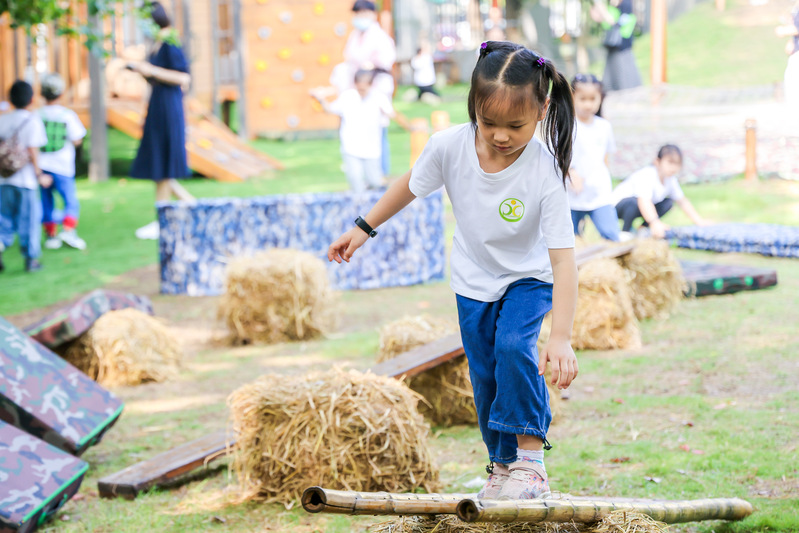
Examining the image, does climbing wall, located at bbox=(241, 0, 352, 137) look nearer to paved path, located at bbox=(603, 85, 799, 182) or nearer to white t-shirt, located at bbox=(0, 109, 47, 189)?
paved path, located at bbox=(603, 85, 799, 182)

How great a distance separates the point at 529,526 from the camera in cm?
251

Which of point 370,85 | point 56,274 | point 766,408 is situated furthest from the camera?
point 370,85

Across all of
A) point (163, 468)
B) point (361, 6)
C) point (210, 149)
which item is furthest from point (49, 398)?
point (210, 149)

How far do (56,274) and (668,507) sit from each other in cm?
727

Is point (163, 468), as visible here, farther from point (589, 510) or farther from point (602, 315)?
point (602, 315)

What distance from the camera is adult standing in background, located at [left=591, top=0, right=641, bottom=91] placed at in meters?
16.3

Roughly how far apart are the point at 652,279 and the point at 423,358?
2909 mm

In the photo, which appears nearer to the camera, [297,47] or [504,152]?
[504,152]

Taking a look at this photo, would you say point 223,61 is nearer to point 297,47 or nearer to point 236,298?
point 297,47

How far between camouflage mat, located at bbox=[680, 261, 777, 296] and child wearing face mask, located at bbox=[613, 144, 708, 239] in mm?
809

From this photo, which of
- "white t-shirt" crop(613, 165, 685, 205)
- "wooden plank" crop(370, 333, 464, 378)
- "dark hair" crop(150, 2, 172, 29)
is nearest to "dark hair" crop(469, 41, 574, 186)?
"wooden plank" crop(370, 333, 464, 378)

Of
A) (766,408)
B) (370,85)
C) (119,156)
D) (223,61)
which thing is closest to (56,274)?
(370,85)

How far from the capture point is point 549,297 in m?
2.73

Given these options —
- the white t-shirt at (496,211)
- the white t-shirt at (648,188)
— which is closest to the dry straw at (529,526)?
the white t-shirt at (496,211)
